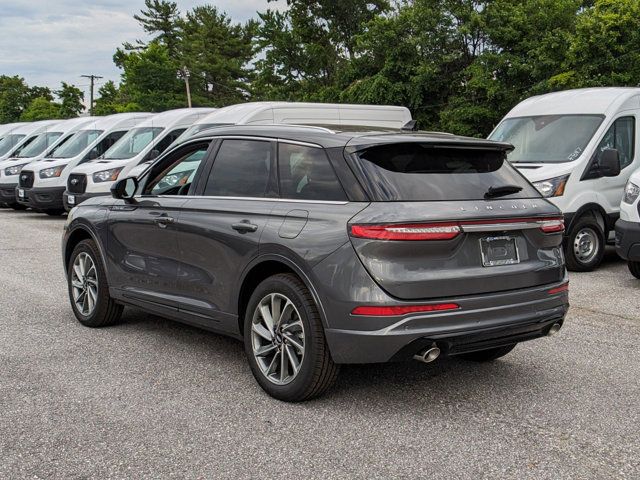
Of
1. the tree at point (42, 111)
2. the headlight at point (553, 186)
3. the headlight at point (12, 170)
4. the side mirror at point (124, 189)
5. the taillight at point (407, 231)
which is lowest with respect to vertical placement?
the taillight at point (407, 231)

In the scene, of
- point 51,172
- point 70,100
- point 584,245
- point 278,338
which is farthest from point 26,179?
point 70,100

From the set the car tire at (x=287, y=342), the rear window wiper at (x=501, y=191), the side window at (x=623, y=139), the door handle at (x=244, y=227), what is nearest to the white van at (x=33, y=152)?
the side window at (x=623, y=139)

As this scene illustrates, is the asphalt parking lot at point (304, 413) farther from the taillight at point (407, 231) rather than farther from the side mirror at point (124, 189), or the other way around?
the side mirror at point (124, 189)

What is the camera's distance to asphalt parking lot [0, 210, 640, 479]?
11.9 ft

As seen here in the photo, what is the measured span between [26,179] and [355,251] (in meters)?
14.9

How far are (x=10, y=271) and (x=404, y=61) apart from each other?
79.8 feet

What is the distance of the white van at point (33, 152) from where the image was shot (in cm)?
1948

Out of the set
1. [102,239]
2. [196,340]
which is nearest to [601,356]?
[196,340]

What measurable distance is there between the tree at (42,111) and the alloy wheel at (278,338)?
74.8m

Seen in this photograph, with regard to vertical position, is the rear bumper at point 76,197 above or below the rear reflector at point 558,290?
above

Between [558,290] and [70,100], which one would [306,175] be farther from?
[70,100]

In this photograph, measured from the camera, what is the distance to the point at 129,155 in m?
15.5

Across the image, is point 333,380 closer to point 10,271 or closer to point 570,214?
point 570,214

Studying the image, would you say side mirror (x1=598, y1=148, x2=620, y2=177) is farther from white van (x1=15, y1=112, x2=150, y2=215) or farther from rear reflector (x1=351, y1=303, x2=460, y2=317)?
white van (x1=15, y1=112, x2=150, y2=215)
